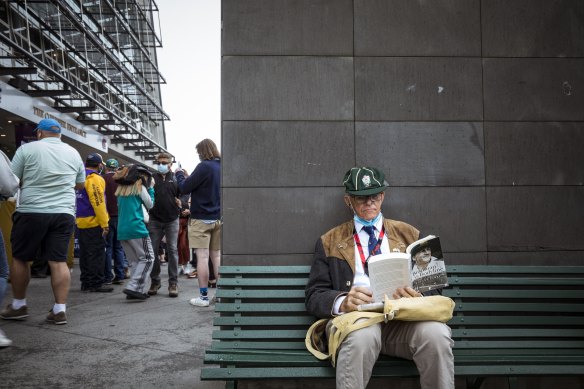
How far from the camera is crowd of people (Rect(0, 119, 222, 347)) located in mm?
5207

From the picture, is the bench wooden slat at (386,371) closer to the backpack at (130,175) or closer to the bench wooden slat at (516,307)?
the bench wooden slat at (516,307)

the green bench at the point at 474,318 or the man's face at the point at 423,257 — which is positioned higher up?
the man's face at the point at 423,257

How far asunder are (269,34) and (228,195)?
1.29 metres

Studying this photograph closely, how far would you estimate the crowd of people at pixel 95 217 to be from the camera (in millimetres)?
5207

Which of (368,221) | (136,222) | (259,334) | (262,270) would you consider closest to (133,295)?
(136,222)

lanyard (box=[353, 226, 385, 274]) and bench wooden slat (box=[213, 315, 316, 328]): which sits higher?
lanyard (box=[353, 226, 385, 274])

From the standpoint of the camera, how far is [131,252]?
729 centimetres

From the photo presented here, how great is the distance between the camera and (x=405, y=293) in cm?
293

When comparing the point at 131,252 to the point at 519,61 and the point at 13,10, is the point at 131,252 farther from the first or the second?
the point at 13,10

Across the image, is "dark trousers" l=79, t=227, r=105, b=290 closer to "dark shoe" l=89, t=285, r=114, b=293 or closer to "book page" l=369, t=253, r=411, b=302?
"dark shoe" l=89, t=285, r=114, b=293

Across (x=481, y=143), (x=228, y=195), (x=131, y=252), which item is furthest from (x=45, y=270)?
(x=481, y=143)

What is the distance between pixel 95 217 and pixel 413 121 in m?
5.84

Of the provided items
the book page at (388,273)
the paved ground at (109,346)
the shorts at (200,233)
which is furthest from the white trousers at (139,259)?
the book page at (388,273)

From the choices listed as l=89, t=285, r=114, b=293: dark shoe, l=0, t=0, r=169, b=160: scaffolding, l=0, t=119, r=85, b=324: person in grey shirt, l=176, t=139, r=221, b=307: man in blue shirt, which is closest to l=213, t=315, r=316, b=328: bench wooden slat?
l=0, t=119, r=85, b=324: person in grey shirt
